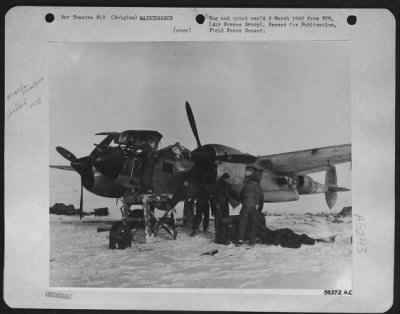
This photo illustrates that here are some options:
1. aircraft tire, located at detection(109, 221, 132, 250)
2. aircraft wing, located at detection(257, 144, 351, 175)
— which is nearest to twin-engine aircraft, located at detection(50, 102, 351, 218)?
aircraft wing, located at detection(257, 144, 351, 175)

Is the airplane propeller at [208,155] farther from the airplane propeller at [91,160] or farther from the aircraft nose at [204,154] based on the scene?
the airplane propeller at [91,160]

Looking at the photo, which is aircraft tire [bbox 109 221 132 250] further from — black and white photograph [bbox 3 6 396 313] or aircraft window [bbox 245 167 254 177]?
aircraft window [bbox 245 167 254 177]

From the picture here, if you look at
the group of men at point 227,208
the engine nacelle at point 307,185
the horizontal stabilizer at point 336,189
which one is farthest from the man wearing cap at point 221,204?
the horizontal stabilizer at point 336,189

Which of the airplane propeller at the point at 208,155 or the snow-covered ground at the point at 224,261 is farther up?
the airplane propeller at the point at 208,155

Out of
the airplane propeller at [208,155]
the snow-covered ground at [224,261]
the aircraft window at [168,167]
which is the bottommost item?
the snow-covered ground at [224,261]

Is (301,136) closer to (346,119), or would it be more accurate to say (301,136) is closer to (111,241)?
(346,119)

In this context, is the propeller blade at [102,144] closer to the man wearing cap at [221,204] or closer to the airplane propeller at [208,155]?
the airplane propeller at [208,155]
